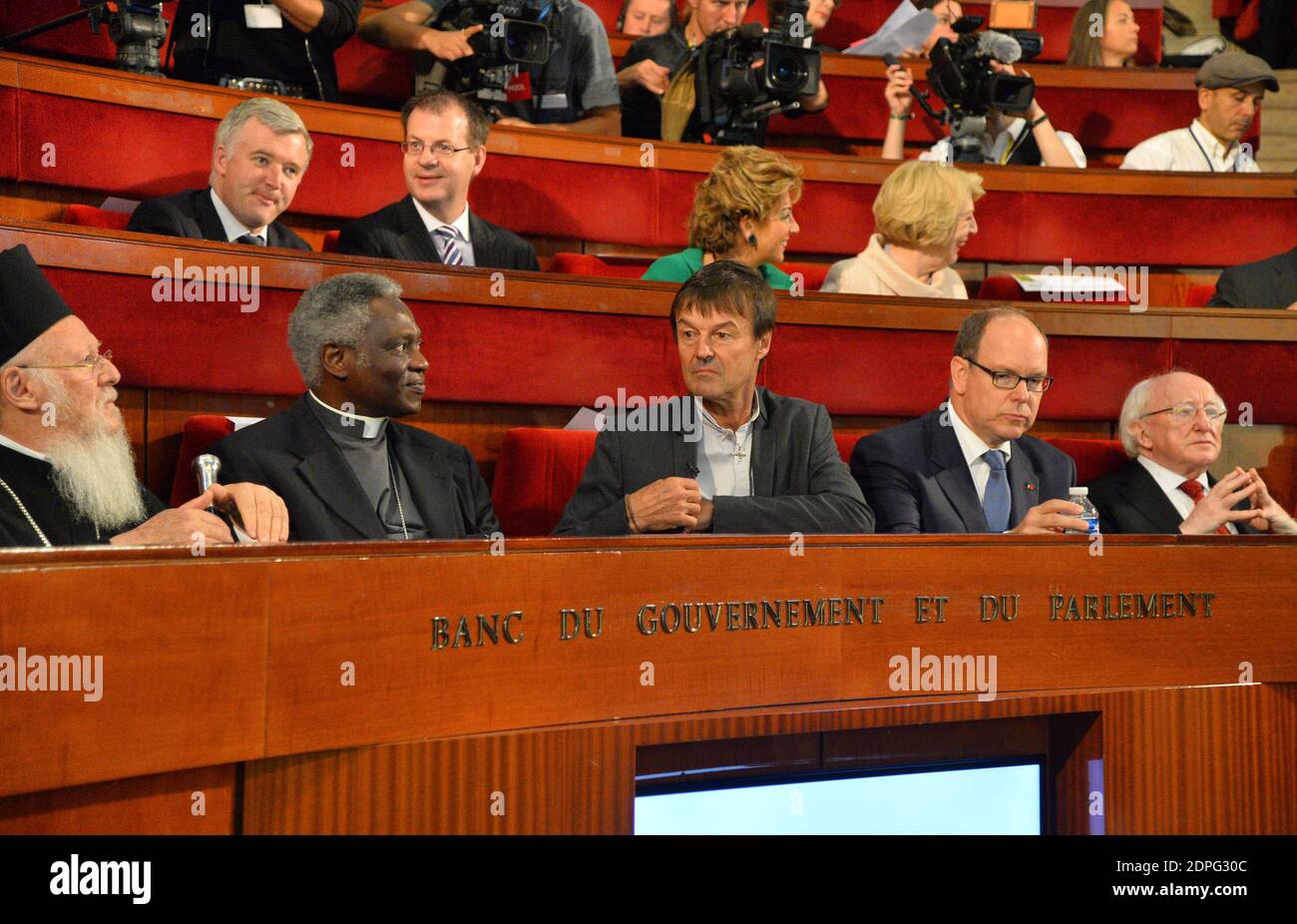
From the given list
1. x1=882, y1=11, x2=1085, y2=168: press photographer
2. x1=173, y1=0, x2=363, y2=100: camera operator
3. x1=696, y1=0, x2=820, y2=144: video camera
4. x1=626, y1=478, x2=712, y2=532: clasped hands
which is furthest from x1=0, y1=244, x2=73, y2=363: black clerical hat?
x1=882, y1=11, x2=1085, y2=168: press photographer

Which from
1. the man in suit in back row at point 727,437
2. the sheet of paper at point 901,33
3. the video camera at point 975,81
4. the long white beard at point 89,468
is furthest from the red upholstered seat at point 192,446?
the sheet of paper at point 901,33

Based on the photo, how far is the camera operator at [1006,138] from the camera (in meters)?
4.04

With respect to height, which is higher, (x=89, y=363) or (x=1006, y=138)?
(x=1006, y=138)

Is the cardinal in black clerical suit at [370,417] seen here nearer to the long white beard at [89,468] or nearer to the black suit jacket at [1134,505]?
the long white beard at [89,468]

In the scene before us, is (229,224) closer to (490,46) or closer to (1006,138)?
(490,46)

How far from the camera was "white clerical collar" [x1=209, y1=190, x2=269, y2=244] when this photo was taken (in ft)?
8.68

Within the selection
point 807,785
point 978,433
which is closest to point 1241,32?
point 978,433

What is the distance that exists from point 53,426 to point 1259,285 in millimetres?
2703

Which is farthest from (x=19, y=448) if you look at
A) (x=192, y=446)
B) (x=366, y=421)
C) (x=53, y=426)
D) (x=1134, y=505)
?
(x=1134, y=505)

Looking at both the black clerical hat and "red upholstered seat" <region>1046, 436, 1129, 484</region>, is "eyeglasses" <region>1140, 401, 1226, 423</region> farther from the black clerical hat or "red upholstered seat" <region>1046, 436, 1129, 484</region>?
the black clerical hat

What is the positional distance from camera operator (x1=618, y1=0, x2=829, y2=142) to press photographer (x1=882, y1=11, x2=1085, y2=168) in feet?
0.85

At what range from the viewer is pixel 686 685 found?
1514 mm

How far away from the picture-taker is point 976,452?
2.40 meters

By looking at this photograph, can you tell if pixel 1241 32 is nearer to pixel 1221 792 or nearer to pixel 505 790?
pixel 1221 792
